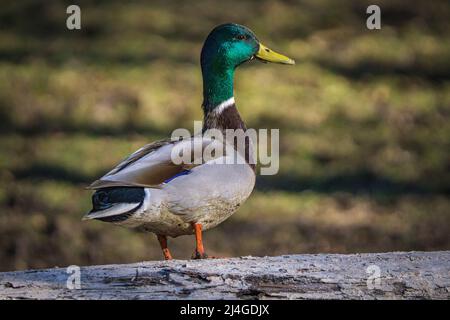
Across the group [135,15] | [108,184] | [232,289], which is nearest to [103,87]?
[135,15]

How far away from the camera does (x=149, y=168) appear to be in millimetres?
3828

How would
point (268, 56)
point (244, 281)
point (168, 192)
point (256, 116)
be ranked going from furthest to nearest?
point (256, 116), point (268, 56), point (168, 192), point (244, 281)

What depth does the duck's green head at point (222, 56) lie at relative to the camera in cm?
429

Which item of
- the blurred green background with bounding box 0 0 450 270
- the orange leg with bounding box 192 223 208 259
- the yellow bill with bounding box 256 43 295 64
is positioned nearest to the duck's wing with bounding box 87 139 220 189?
the orange leg with bounding box 192 223 208 259

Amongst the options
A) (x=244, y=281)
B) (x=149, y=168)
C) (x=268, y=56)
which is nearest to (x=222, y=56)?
(x=268, y=56)

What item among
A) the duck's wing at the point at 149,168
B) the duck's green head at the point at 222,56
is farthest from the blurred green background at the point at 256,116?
the duck's wing at the point at 149,168

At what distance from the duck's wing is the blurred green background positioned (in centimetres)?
223

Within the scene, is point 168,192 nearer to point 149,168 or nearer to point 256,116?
point 149,168

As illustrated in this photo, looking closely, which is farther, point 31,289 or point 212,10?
point 212,10

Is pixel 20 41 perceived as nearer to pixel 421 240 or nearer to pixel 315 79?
pixel 315 79

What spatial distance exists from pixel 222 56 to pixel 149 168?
0.75 meters

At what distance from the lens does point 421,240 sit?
652cm

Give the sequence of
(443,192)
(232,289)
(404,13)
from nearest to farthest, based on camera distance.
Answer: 1. (232,289)
2. (443,192)
3. (404,13)

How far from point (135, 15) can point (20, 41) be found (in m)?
0.99
